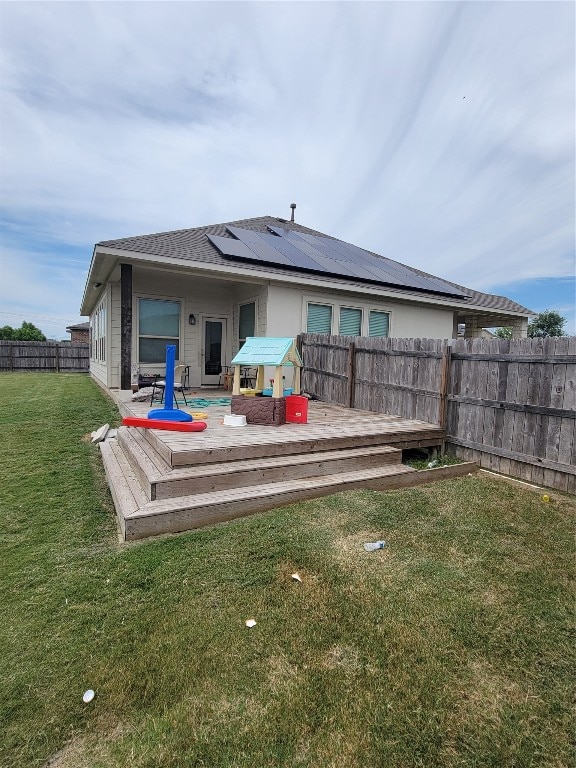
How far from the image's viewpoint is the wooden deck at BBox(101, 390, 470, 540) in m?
3.45

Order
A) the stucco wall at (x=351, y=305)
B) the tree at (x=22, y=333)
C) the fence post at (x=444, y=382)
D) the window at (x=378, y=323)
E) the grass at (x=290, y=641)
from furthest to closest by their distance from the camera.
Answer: the tree at (x=22, y=333) → the window at (x=378, y=323) → the stucco wall at (x=351, y=305) → the fence post at (x=444, y=382) → the grass at (x=290, y=641)

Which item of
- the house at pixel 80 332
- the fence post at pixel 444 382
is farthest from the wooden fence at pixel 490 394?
the house at pixel 80 332

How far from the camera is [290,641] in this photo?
6.86 ft

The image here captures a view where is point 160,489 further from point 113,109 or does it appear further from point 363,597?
point 113,109

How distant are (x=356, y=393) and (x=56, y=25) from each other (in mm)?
8441

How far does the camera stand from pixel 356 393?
7.79m

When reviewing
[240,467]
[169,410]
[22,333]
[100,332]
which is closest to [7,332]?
[22,333]

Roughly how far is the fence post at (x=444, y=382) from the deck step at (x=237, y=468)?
1204 millimetres

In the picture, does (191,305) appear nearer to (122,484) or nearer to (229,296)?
(229,296)

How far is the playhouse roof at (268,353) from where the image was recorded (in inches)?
222

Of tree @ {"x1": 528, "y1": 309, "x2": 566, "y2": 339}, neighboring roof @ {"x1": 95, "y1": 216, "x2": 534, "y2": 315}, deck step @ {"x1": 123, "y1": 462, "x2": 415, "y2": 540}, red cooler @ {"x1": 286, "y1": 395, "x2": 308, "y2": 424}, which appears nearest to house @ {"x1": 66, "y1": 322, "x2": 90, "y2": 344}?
neighboring roof @ {"x1": 95, "y1": 216, "x2": 534, "y2": 315}

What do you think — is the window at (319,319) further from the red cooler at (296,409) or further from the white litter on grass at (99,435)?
the white litter on grass at (99,435)

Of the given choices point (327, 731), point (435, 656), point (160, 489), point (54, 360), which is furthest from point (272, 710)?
point (54, 360)

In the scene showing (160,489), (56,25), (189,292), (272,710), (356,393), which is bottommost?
(272,710)
